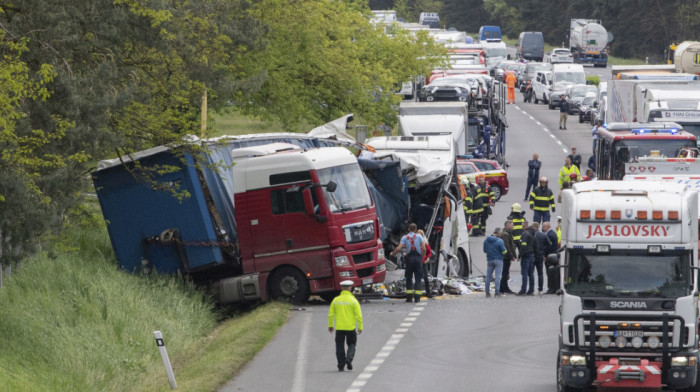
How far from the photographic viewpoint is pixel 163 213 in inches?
984

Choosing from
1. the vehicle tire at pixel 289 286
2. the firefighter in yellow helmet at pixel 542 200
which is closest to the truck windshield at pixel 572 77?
the firefighter in yellow helmet at pixel 542 200

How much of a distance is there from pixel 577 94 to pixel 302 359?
51.0 meters

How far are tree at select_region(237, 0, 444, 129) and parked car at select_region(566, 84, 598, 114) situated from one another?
82.1 ft

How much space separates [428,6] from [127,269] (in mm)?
123956

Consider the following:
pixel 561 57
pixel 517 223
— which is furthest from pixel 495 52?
pixel 517 223

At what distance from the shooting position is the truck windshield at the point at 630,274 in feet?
51.0

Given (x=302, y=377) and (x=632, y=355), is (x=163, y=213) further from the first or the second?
(x=632, y=355)

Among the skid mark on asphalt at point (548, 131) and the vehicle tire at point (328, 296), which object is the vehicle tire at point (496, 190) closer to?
the skid mark on asphalt at point (548, 131)

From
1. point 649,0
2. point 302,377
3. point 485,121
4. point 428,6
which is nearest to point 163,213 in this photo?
point 302,377

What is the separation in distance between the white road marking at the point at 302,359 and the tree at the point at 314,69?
44.6 ft

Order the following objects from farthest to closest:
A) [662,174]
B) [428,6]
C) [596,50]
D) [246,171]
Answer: [428,6]
[596,50]
[662,174]
[246,171]

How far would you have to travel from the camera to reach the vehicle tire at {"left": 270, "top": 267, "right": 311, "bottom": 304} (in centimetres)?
2442

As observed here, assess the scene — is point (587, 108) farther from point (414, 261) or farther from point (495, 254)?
point (414, 261)

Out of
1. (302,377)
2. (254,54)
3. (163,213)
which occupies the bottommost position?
(302,377)
